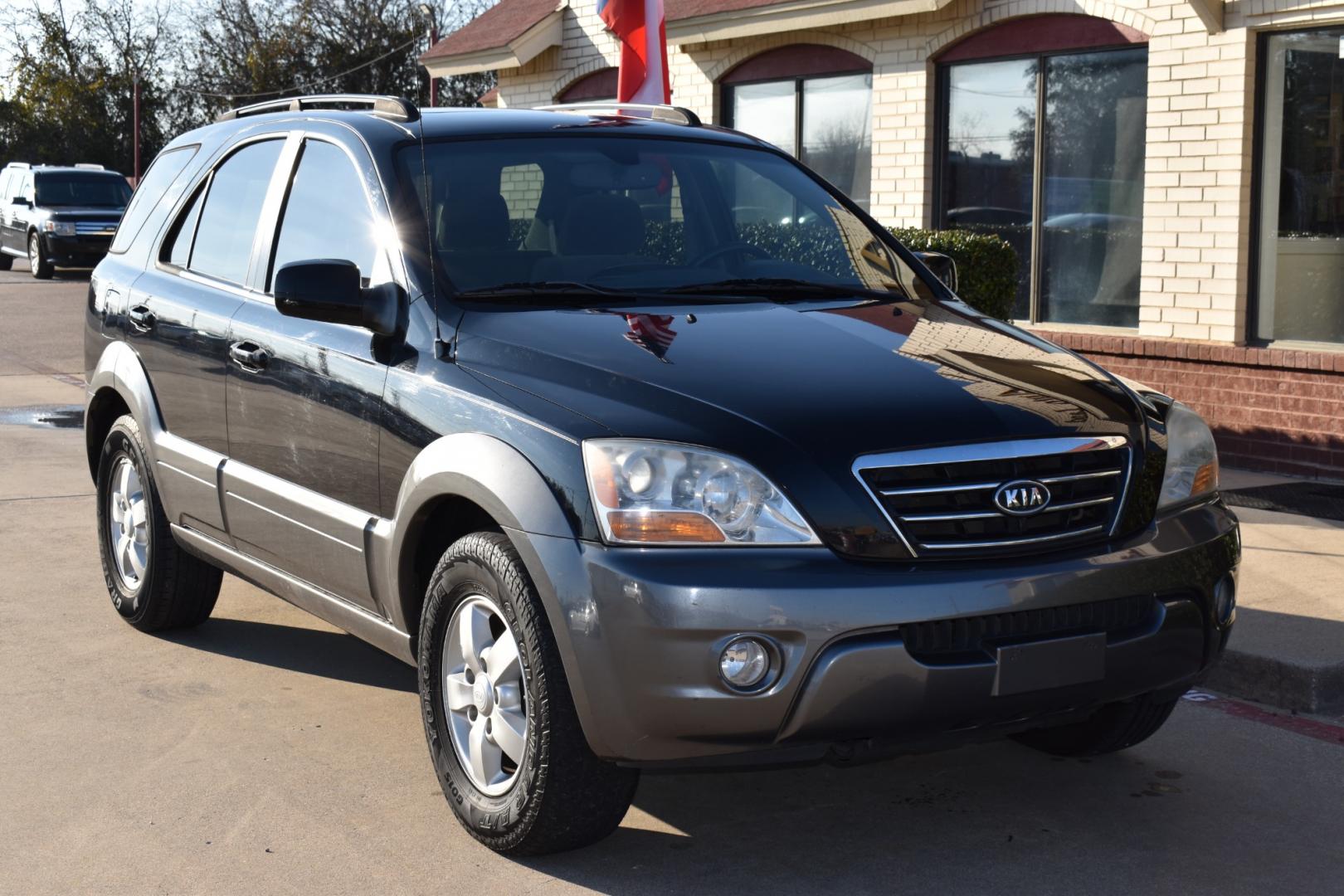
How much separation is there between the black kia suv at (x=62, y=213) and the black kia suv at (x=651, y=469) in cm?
2775

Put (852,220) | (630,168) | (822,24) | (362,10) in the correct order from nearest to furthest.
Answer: (630,168) → (852,220) → (822,24) → (362,10)

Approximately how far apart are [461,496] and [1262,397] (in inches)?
290

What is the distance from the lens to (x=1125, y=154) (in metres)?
11.5

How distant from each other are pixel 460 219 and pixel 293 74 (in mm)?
58012

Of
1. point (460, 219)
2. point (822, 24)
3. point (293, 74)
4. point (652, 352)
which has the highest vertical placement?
point (293, 74)

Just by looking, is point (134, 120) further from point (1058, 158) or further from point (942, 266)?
point (942, 266)

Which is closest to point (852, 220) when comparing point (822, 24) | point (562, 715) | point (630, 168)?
point (630, 168)

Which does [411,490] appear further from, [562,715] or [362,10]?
[362,10]

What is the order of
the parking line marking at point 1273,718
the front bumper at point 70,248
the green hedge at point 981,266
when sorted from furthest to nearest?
the front bumper at point 70,248 < the green hedge at point 981,266 < the parking line marking at point 1273,718

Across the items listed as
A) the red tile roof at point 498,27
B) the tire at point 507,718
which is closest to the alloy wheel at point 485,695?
the tire at point 507,718

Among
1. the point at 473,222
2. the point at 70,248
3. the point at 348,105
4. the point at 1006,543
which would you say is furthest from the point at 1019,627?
the point at 70,248

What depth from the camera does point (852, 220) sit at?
5617 millimetres

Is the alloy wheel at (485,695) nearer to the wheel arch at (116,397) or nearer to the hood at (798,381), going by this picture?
the hood at (798,381)

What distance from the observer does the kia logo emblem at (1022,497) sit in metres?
3.83
